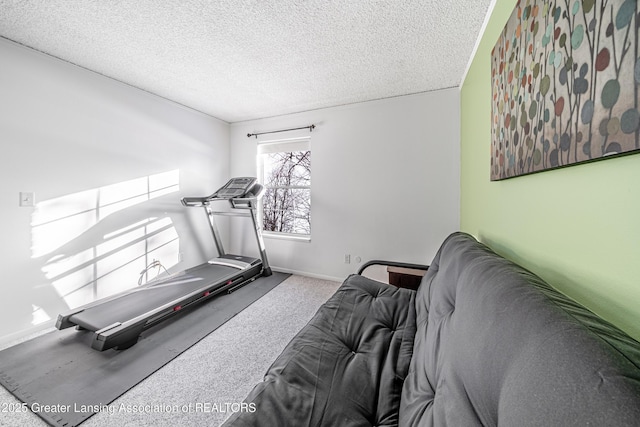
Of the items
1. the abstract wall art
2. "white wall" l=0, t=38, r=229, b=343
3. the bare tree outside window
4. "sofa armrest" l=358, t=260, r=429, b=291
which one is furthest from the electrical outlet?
the abstract wall art

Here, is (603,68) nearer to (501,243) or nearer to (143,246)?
(501,243)

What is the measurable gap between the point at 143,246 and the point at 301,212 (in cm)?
210

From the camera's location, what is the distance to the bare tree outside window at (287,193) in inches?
143

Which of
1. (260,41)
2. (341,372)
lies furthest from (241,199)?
(341,372)

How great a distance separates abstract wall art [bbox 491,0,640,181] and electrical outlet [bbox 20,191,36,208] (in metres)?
3.52

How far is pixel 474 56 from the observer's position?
6.56ft

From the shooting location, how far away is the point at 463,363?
653 mm

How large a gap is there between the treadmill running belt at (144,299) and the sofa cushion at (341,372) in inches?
70.7

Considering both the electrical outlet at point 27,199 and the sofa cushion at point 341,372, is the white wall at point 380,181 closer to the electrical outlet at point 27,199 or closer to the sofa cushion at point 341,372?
the sofa cushion at point 341,372

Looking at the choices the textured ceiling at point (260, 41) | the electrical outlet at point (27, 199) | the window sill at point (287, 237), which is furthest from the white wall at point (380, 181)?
the electrical outlet at point (27, 199)

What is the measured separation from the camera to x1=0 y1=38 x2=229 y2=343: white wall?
1962 millimetres

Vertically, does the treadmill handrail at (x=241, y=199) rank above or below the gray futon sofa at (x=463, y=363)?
above

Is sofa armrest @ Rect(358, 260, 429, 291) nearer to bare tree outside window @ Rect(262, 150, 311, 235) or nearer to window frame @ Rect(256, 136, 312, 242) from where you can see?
window frame @ Rect(256, 136, 312, 242)

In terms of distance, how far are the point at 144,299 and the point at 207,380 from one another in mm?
1282
